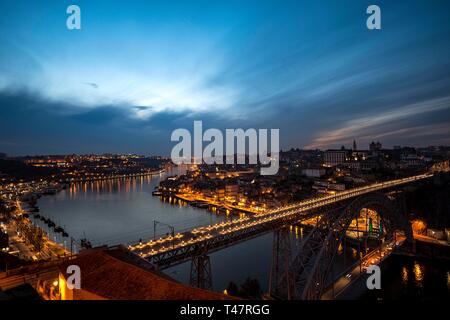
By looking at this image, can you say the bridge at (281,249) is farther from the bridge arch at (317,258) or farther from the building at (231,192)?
the building at (231,192)

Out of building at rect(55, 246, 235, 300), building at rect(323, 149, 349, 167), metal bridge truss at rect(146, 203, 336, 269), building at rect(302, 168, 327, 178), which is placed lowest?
metal bridge truss at rect(146, 203, 336, 269)

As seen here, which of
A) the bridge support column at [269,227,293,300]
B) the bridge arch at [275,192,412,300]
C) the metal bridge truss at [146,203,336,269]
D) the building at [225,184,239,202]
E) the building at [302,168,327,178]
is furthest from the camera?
the building at [302,168,327,178]

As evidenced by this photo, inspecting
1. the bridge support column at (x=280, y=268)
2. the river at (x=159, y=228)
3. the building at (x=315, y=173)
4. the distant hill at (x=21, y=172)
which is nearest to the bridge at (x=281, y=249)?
the bridge support column at (x=280, y=268)

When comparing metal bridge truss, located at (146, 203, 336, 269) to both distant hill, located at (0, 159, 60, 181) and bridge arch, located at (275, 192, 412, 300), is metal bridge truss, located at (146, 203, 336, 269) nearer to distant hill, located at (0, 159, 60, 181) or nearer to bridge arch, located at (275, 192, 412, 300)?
bridge arch, located at (275, 192, 412, 300)

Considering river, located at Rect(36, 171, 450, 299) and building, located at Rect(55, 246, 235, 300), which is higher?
building, located at Rect(55, 246, 235, 300)

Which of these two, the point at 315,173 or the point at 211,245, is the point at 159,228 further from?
the point at 315,173

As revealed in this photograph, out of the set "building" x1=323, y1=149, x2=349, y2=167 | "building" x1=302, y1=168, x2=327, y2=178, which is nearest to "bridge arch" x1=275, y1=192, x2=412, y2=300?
"building" x1=302, y1=168, x2=327, y2=178

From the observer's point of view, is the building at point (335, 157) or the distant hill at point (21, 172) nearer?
the building at point (335, 157)
